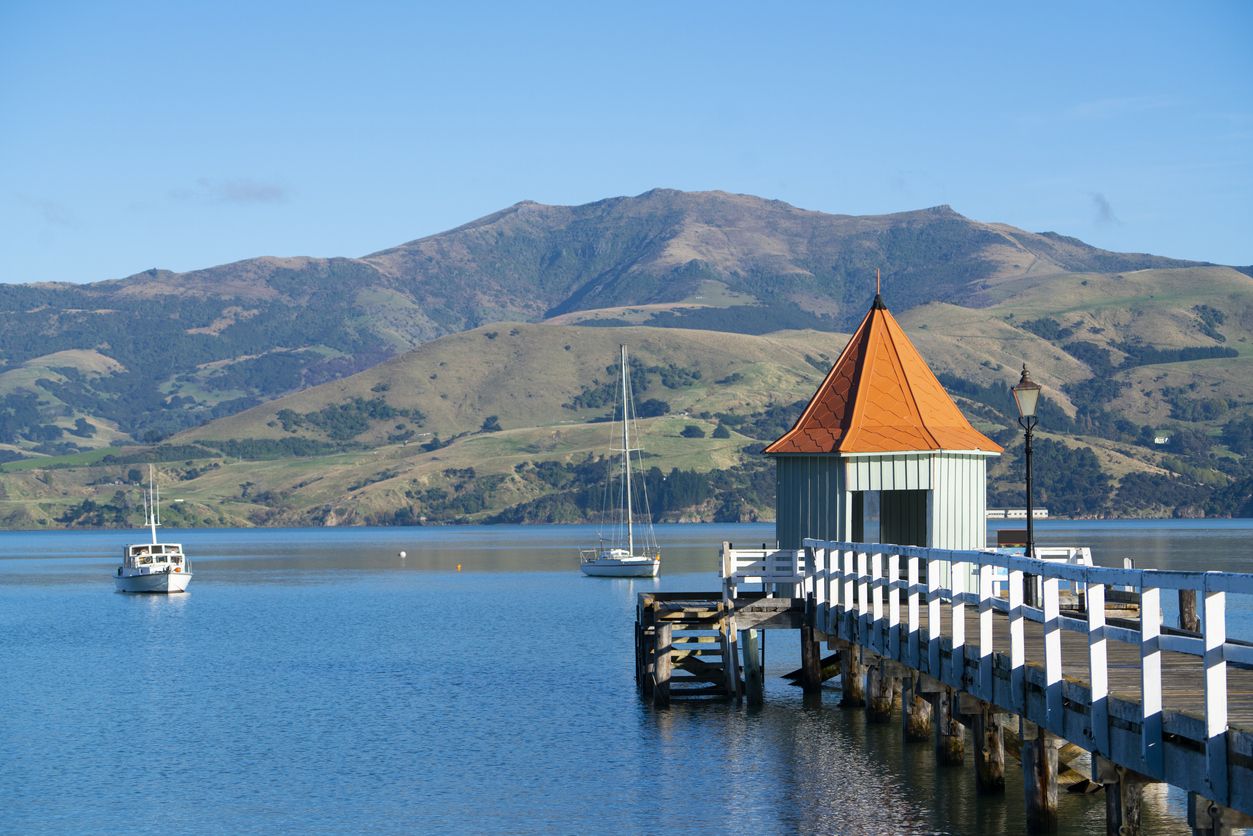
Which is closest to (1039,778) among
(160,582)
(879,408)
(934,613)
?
(934,613)

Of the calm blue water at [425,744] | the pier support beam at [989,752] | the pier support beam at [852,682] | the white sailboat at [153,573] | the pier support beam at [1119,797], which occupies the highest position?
the pier support beam at [1119,797]

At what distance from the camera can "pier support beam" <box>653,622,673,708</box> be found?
1576 inches

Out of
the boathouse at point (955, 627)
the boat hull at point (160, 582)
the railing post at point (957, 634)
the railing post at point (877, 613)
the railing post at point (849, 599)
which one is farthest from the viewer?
the boat hull at point (160, 582)

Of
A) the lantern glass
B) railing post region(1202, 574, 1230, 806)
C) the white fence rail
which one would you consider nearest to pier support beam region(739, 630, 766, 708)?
the white fence rail

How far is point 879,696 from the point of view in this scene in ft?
120

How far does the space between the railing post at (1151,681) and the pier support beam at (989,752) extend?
8.46m

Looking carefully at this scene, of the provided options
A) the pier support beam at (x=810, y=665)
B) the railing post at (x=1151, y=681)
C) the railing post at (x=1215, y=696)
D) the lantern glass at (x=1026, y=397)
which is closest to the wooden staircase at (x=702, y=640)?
the pier support beam at (x=810, y=665)

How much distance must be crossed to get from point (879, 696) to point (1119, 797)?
729 inches

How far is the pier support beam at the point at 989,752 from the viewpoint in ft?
82.2

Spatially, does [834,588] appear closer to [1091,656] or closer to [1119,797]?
[1119,797]

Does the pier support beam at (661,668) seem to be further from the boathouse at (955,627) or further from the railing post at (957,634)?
the railing post at (957,634)

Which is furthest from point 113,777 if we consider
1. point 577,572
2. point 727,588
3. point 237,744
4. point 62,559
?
point 62,559

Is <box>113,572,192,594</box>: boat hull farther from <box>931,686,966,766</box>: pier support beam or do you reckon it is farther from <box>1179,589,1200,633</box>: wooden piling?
<box>931,686,966,766</box>: pier support beam

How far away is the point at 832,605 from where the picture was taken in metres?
35.1
